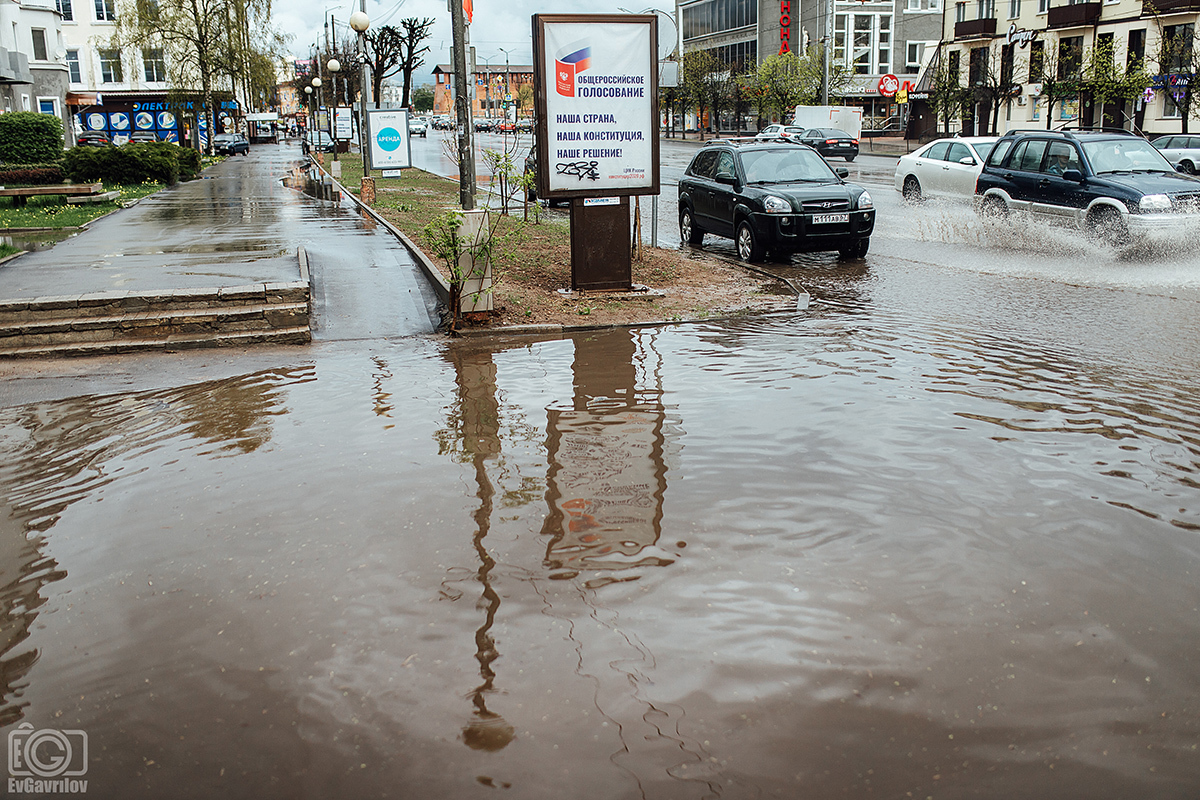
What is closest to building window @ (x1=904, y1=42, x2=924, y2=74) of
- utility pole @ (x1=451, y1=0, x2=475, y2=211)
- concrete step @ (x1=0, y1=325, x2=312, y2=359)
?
utility pole @ (x1=451, y1=0, x2=475, y2=211)

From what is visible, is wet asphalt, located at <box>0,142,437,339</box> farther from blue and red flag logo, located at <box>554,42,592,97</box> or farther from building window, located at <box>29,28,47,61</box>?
building window, located at <box>29,28,47,61</box>

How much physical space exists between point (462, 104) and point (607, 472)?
6.29 meters

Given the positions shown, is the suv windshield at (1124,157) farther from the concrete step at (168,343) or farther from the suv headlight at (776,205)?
the concrete step at (168,343)

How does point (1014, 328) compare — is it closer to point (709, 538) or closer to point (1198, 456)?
point (1198, 456)

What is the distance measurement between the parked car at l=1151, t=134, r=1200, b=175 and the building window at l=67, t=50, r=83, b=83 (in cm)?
6680

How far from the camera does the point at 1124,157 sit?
13875mm

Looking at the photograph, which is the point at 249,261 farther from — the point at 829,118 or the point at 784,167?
the point at 829,118

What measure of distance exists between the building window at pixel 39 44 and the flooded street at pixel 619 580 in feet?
185

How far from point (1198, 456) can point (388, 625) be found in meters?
4.46

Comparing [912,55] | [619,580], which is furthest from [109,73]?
[619,580]

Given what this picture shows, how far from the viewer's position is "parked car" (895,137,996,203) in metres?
18.4

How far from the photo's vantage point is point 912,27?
261ft

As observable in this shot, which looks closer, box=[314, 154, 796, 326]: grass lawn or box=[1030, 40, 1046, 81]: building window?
box=[314, 154, 796, 326]: grass lawn

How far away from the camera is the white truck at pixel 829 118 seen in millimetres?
52375
